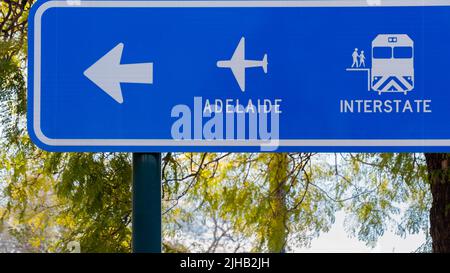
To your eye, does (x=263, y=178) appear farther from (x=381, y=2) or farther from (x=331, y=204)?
(x=381, y=2)

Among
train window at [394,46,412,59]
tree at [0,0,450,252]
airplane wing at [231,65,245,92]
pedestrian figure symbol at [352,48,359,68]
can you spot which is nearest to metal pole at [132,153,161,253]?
airplane wing at [231,65,245,92]

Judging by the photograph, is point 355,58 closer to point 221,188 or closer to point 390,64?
point 390,64

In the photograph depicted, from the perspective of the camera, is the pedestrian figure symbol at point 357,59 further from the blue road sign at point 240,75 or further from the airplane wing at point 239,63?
the airplane wing at point 239,63

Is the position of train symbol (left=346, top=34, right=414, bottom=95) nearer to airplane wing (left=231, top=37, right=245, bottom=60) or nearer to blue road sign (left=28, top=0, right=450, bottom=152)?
blue road sign (left=28, top=0, right=450, bottom=152)

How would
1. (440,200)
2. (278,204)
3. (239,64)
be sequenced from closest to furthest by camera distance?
1. (239,64)
2. (440,200)
3. (278,204)

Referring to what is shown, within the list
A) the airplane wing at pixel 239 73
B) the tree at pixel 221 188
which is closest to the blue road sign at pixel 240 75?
the airplane wing at pixel 239 73

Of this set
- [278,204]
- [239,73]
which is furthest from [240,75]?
[278,204]

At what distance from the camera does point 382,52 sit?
6.32 feet

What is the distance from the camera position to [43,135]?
190cm

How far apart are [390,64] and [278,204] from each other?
3.02 m
